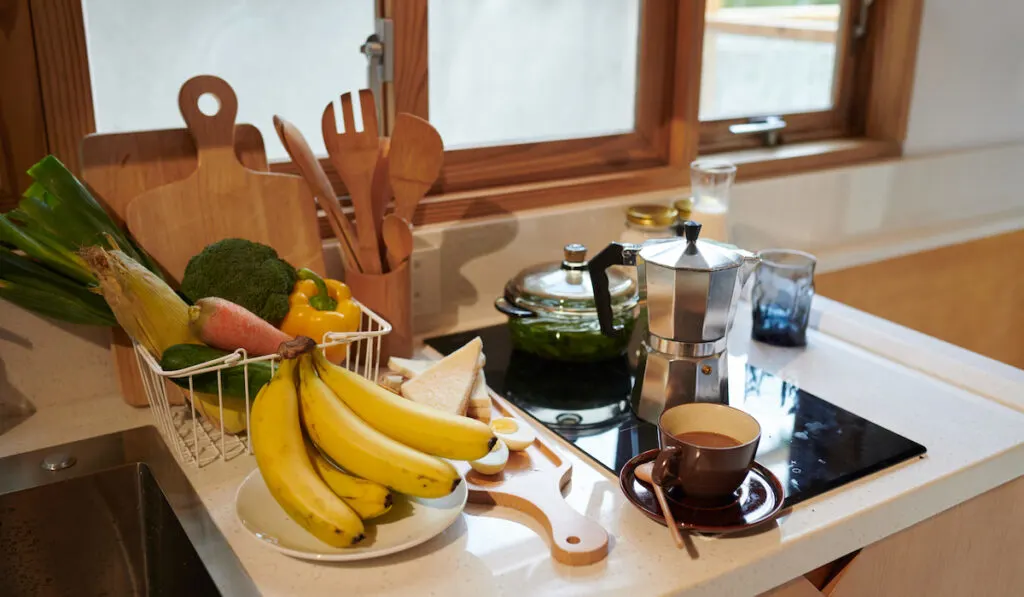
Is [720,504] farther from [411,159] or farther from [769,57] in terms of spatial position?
[769,57]

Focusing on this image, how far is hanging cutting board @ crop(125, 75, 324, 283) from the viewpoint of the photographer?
41.8 inches

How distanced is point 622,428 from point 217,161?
1.90 feet

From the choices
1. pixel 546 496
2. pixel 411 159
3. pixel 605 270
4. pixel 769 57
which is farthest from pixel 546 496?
pixel 769 57

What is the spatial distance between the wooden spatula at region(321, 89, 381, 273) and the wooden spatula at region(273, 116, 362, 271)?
0.6 inches

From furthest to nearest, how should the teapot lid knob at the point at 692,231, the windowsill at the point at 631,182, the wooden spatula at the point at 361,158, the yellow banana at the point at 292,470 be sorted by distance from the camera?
the windowsill at the point at 631,182
the wooden spatula at the point at 361,158
the teapot lid knob at the point at 692,231
the yellow banana at the point at 292,470

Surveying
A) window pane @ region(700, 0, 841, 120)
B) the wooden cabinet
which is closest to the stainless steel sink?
the wooden cabinet

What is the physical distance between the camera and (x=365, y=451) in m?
0.80

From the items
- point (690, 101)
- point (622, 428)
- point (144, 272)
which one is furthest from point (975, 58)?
point (144, 272)

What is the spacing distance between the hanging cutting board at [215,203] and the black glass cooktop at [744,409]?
0.93 feet

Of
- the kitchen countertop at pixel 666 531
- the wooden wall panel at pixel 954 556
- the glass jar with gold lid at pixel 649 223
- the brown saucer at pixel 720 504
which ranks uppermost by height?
the glass jar with gold lid at pixel 649 223

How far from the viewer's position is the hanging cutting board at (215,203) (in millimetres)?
1062

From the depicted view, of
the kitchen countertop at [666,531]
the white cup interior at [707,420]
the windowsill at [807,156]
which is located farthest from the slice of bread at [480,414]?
the windowsill at [807,156]

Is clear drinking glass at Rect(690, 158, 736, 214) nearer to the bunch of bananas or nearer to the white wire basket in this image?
the white wire basket

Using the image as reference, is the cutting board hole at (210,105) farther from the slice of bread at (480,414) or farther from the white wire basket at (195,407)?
the slice of bread at (480,414)
